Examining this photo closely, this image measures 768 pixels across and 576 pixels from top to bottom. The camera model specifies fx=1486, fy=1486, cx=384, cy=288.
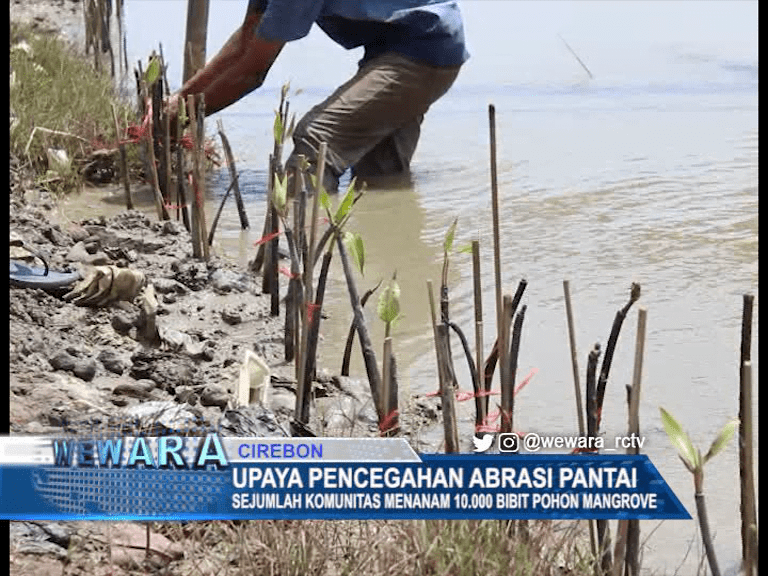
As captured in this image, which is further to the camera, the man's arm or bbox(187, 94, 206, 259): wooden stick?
the man's arm

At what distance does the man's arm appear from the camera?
6289 mm

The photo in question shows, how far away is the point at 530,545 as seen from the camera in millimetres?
2477

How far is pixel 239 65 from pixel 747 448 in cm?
435

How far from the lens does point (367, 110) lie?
6.72 metres

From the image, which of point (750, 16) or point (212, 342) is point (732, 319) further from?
point (750, 16)

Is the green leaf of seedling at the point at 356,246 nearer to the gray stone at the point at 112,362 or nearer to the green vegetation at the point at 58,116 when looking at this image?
the gray stone at the point at 112,362

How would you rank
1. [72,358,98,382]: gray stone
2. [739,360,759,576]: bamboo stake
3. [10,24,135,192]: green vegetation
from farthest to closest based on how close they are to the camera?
[10,24,135,192]: green vegetation
[72,358,98,382]: gray stone
[739,360,759,576]: bamboo stake

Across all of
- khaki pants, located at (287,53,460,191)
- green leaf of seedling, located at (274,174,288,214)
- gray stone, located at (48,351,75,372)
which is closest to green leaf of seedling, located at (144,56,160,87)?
khaki pants, located at (287,53,460,191)

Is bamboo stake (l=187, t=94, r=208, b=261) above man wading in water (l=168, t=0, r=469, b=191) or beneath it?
beneath

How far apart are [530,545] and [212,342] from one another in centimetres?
178

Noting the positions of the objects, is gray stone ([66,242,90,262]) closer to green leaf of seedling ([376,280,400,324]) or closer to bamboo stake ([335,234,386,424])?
bamboo stake ([335,234,386,424])

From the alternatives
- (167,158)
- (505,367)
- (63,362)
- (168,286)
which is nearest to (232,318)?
(168,286)

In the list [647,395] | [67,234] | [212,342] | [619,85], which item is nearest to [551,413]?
[647,395]

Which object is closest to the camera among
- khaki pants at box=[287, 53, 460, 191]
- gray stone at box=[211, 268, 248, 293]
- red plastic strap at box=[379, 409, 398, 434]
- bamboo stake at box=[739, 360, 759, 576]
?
bamboo stake at box=[739, 360, 759, 576]
